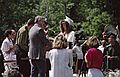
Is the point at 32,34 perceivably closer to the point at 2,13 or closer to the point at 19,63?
the point at 19,63

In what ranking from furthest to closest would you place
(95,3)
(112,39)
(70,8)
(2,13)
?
(70,8)
(95,3)
(2,13)
(112,39)

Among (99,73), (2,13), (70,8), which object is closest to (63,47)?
(99,73)

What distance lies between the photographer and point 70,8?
5912 centimetres

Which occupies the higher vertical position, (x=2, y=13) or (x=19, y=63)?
(x=2, y=13)

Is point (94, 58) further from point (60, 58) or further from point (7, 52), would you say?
point (7, 52)

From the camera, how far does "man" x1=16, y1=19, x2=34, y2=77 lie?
41.3 ft

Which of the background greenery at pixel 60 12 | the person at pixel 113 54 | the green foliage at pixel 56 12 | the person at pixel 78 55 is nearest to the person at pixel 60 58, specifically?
the person at pixel 78 55

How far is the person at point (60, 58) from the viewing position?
1118 centimetres

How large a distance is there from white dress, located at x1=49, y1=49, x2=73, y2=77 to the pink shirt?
1.57 ft

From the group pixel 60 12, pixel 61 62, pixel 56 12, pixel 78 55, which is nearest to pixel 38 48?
pixel 61 62

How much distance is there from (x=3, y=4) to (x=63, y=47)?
86.9 feet

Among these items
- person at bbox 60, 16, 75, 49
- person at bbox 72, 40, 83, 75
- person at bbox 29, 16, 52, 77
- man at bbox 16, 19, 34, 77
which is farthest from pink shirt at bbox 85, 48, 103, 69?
person at bbox 72, 40, 83, 75

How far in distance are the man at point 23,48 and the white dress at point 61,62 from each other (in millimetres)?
1327

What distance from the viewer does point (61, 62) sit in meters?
11.4
